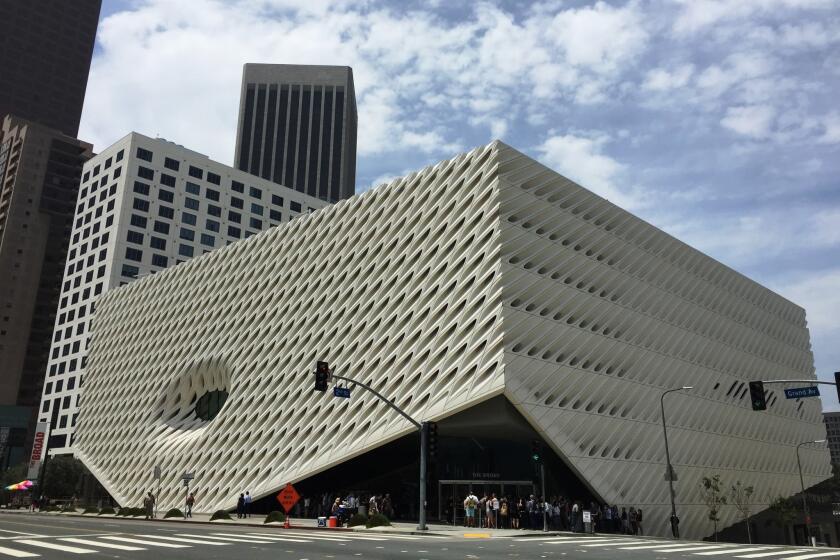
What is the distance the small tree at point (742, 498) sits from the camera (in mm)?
50938

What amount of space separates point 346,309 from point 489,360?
14531 mm

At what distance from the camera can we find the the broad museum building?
3828 cm

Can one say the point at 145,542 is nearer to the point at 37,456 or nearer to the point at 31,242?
the point at 37,456

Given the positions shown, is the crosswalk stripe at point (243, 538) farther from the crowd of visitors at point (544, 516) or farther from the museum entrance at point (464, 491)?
the museum entrance at point (464, 491)

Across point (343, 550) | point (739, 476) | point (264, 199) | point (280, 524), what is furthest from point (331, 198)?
point (343, 550)

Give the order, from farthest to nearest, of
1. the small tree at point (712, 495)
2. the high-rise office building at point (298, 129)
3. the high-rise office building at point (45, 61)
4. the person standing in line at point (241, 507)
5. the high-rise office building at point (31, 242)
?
the high-rise office building at point (45, 61), the high-rise office building at point (298, 129), the high-rise office building at point (31, 242), the small tree at point (712, 495), the person standing in line at point (241, 507)

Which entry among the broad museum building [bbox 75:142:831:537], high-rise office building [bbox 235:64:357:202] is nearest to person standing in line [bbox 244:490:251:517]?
the broad museum building [bbox 75:142:831:537]

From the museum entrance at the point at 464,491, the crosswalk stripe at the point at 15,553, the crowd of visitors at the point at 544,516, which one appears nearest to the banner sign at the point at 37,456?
the museum entrance at the point at 464,491

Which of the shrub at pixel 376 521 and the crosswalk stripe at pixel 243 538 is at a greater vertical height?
the shrub at pixel 376 521

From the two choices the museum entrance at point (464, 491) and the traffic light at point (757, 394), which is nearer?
the traffic light at point (757, 394)

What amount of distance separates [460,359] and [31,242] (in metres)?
116

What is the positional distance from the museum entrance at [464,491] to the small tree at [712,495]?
14.9m

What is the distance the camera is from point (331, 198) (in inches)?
6875

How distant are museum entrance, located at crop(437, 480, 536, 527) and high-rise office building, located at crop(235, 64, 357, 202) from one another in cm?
14082
